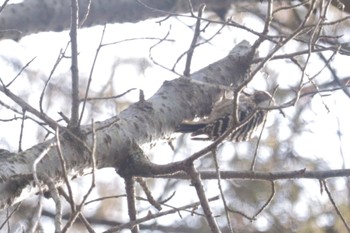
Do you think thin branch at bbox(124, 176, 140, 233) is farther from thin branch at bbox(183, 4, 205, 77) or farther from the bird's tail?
thin branch at bbox(183, 4, 205, 77)

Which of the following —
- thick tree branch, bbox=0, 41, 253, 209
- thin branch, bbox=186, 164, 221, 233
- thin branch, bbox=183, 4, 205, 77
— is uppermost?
thin branch, bbox=183, 4, 205, 77

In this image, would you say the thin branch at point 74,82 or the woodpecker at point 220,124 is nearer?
the thin branch at point 74,82

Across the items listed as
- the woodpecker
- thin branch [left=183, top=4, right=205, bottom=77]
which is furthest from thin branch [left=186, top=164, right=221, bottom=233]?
thin branch [left=183, top=4, right=205, bottom=77]

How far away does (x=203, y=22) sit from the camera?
2090 millimetres

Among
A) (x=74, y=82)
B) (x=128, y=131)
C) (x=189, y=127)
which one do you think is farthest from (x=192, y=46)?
(x=74, y=82)

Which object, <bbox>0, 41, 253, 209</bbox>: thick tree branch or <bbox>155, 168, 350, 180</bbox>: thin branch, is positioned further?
<bbox>155, 168, 350, 180</bbox>: thin branch

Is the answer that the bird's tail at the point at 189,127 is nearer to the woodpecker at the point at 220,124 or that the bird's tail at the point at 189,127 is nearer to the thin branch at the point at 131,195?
the woodpecker at the point at 220,124

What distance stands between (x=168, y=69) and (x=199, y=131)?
0.25 meters

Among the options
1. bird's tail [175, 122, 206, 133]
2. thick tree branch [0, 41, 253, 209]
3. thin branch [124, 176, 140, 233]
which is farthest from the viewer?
bird's tail [175, 122, 206, 133]

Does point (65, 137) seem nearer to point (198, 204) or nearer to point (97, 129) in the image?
point (97, 129)

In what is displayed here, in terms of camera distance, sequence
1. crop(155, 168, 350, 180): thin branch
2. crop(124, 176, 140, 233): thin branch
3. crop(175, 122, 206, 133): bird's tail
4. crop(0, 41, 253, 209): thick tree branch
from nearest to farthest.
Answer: crop(0, 41, 253, 209): thick tree branch → crop(155, 168, 350, 180): thin branch → crop(124, 176, 140, 233): thin branch → crop(175, 122, 206, 133): bird's tail

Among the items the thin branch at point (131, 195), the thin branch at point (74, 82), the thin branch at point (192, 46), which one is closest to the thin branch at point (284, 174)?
the thin branch at point (131, 195)

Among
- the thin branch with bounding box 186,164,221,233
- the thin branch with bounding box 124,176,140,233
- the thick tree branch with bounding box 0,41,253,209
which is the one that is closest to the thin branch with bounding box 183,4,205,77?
the thick tree branch with bounding box 0,41,253,209

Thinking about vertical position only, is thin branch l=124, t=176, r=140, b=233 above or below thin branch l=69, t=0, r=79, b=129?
below
